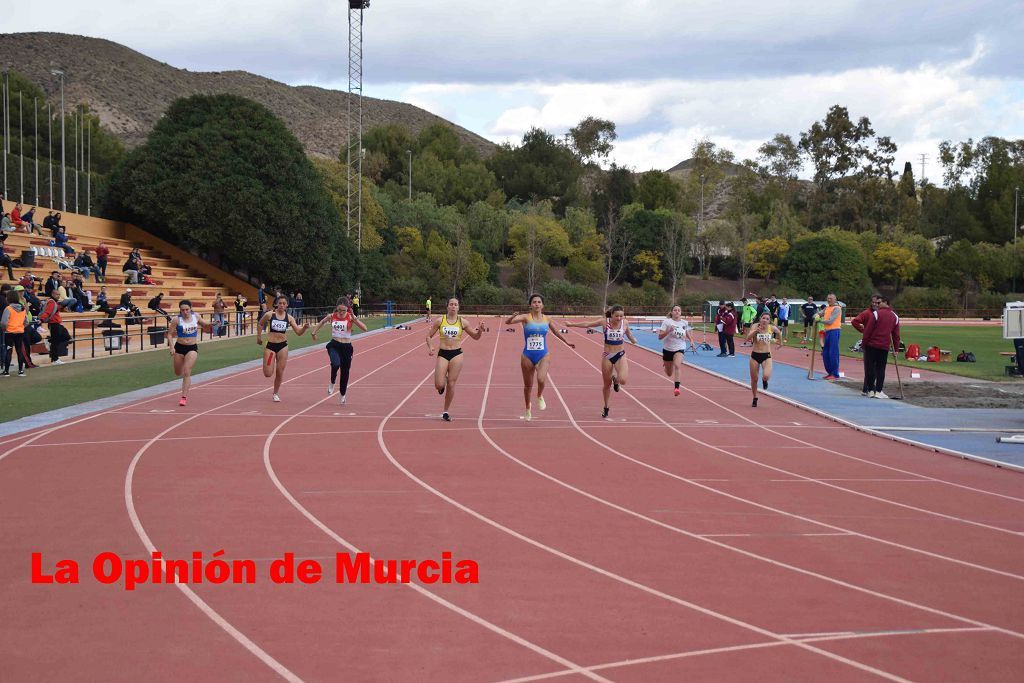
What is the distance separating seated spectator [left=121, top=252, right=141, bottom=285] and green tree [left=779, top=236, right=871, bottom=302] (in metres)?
53.9

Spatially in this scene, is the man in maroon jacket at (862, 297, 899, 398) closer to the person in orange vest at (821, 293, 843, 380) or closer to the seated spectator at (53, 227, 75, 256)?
the person in orange vest at (821, 293, 843, 380)

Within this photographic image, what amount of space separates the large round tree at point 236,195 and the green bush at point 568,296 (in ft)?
61.7

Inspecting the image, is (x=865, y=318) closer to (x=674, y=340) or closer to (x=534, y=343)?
(x=674, y=340)

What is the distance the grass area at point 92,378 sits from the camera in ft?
55.4

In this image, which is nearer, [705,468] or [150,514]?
[150,514]

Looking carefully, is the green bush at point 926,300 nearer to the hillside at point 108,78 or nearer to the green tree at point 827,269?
the green tree at point 827,269

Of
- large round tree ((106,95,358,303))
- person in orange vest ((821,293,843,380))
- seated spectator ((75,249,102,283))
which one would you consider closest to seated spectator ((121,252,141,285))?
seated spectator ((75,249,102,283))

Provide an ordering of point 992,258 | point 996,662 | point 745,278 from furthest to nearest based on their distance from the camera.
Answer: point 745,278
point 992,258
point 996,662

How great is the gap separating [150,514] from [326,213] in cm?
5322

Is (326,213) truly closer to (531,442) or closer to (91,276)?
(91,276)

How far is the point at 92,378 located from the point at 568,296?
54707 mm

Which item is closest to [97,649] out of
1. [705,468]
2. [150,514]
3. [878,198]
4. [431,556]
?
[431,556]

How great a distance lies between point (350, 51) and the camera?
6144cm

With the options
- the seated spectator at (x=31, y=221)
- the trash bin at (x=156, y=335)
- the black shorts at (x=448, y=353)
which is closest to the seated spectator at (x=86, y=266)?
the seated spectator at (x=31, y=221)
